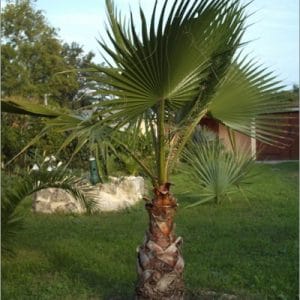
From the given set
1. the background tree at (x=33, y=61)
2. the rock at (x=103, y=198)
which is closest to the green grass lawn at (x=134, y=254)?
the rock at (x=103, y=198)

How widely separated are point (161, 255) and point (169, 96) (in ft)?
4.17

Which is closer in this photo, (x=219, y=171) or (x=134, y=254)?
(x=134, y=254)

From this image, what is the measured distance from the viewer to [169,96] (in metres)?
4.38

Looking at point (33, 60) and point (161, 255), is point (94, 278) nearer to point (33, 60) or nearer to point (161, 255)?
point (161, 255)

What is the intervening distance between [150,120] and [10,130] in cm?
1364

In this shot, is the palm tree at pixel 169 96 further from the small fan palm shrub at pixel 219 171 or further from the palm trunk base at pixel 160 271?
the small fan palm shrub at pixel 219 171

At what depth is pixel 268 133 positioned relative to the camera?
4641 millimetres

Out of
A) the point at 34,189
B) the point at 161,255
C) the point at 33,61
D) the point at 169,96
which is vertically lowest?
the point at 161,255

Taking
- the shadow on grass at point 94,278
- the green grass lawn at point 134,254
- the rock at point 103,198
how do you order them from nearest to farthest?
the shadow on grass at point 94,278
the green grass lawn at point 134,254
the rock at point 103,198

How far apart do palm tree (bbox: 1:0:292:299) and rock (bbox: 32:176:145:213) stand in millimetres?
5995

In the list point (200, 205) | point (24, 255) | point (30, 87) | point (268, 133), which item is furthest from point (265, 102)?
point (30, 87)

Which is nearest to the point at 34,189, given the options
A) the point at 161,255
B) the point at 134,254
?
the point at 134,254

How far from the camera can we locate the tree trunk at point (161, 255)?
15.0ft

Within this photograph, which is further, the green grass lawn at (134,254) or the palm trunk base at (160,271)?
the green grass lawn at (134,254)
